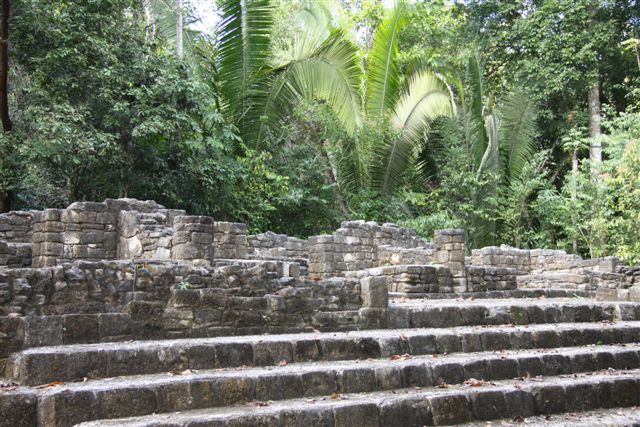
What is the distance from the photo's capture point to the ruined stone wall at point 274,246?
1625 cm

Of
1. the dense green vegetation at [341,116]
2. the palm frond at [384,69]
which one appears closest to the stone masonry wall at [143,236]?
the dense green vegetation at [341,116]

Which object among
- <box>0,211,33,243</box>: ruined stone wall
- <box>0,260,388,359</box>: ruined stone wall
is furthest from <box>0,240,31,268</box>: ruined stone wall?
<box>0,260,388,359</box>: ruined stone wall

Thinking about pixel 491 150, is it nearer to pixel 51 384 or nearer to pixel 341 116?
pixel 341 116

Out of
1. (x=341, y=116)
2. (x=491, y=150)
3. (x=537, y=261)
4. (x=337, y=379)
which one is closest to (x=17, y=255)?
(x=337, y=379)

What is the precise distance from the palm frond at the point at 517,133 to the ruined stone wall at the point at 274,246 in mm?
11714

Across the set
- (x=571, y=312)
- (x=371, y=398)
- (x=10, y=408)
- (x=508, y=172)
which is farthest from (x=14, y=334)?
(x=508, y=172)

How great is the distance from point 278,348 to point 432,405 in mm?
1646

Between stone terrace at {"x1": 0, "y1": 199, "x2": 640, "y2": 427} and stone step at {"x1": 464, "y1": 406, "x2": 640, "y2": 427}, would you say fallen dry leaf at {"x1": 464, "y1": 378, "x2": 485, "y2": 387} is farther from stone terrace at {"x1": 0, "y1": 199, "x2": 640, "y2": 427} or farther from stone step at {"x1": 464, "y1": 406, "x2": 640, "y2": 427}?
stone step at {"x1": 464, "y1": 406, "x2": 640, "y2": 427}

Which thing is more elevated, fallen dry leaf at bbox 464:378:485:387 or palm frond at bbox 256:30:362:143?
palm frond at bbox 256:30:362:143

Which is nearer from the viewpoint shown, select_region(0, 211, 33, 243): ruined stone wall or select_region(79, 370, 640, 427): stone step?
select_region(79, 370, 640, 427): stone step

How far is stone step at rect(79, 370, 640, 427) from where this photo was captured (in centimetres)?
516

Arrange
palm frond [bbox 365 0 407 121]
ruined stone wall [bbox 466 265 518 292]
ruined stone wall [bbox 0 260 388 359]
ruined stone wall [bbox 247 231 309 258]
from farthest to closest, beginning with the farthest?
palm frond [bbox 365 0 407 121] < ruined stone wall [bbox 247 231 309 258] < ruined stone wall [bbox 466 265 518 292] < ruined stone wall [bbox 0 260 388 359]

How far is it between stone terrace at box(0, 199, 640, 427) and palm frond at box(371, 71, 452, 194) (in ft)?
48.5

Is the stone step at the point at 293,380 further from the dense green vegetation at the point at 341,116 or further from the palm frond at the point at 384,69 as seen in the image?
the palm frond at the point at 384,69
